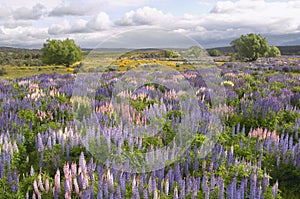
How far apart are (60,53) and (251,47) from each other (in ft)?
108

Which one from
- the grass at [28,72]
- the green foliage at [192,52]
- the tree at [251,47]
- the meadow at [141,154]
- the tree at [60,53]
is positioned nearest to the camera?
the meadow at [141,154]

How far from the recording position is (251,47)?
194 feet

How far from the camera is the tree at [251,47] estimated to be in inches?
2325

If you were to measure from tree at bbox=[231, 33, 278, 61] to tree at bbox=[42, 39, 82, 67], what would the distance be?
28.9m

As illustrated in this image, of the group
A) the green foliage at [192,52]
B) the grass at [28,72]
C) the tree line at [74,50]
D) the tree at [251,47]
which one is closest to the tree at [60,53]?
the tree line at [74,50]

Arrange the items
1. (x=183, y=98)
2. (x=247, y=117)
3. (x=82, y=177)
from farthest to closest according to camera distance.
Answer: (x=183, y=98) < (x=247, y=117) < (x=82, y=177)

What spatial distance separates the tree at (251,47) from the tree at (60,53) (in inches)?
1138

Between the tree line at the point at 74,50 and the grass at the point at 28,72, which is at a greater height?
the tree line at the point at 74,50

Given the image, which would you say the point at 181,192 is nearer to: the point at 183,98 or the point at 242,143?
the point at 242,143

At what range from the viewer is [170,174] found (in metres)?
4.15

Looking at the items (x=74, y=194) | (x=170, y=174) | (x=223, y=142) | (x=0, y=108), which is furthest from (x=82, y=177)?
(x=0, y=108)

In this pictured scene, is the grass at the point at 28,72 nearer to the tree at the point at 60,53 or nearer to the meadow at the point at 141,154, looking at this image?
the tree at the point at 60,53

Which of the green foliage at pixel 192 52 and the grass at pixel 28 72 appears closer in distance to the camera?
the green foliage at pixel 192 52

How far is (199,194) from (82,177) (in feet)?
4.54
